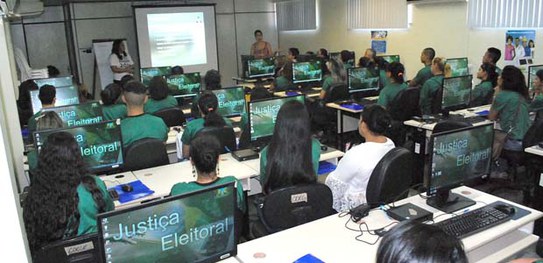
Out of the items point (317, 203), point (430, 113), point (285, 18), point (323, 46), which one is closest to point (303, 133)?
point (317, 203)

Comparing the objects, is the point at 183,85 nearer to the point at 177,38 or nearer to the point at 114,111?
the point at 114,111

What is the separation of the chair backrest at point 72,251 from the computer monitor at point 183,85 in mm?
4119

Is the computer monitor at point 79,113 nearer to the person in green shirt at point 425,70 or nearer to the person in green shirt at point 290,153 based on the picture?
the person in green shirt at point 290,153

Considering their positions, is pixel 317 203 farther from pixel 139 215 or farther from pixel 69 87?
pixel 69 87

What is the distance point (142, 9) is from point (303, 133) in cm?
818

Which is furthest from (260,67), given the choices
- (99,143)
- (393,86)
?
(99,143)

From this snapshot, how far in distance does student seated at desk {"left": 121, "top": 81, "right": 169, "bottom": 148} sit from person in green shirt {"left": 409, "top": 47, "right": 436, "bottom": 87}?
4.42 metres

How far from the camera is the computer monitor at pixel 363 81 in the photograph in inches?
249

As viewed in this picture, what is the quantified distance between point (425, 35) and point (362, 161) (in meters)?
5.64

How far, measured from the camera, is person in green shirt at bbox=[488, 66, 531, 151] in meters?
4.47

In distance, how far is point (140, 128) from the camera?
3.89 metres

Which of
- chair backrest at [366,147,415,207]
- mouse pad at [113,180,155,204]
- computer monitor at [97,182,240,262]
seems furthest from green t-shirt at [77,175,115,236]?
chair backrest at [366,147,415,207]

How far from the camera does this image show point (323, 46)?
1050 cm

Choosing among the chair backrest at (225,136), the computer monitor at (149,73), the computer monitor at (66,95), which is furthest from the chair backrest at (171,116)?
the computer monitor at (149,73)
